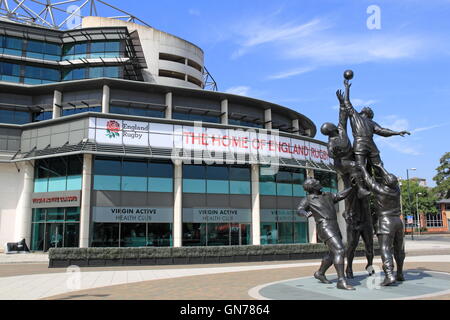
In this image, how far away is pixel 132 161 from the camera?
26375 millimetres

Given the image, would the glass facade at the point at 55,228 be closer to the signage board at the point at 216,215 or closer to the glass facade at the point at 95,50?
the signage board at the point at 216,215

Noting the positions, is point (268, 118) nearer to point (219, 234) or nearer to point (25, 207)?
point (219, 234)

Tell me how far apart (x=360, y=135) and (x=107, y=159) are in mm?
19358

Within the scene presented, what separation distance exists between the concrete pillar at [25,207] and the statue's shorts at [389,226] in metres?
25.0

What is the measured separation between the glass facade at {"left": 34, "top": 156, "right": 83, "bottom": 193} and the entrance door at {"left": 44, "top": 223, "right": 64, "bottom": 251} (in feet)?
7.94

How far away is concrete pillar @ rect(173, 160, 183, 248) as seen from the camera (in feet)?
85.5

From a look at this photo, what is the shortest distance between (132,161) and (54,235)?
284 inches

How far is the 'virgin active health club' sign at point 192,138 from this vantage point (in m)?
25.4

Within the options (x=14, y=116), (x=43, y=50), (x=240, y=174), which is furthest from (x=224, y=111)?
(x=43, y=50)

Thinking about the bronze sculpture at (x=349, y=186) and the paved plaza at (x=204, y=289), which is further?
the bronze sculpture at (x=349, y=186)

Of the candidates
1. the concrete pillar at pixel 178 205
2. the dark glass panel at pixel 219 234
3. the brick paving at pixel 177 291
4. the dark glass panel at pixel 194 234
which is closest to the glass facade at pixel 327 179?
the dark glass panel at pixel 219 234

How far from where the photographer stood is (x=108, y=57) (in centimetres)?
3388
